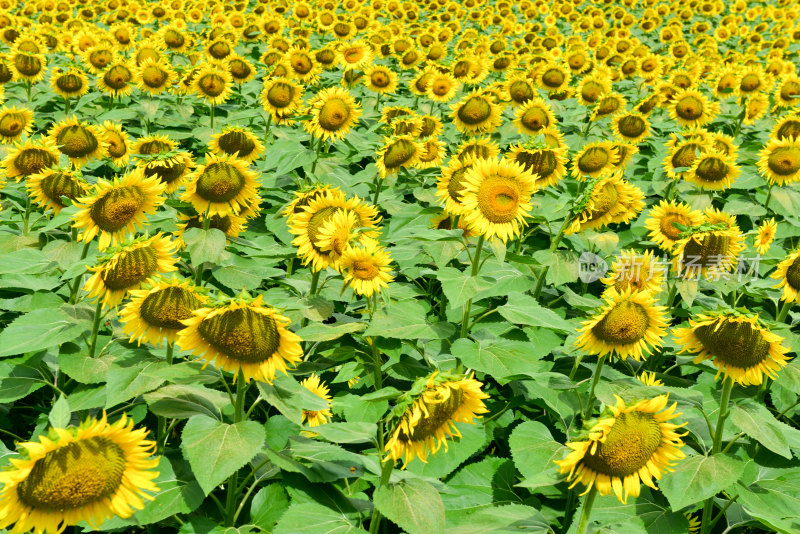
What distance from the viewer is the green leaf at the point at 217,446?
220cm

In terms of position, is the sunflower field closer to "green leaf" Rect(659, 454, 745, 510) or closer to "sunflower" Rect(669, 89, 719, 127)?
"green leaf" Rect(659, 454, 745, 510)

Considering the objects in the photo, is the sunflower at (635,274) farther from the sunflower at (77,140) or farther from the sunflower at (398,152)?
the sunflower at (77,140)

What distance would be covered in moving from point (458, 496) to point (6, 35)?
10.1 metres

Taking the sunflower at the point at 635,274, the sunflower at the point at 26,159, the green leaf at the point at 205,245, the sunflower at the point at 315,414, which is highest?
the sunflower at the point at 635,274

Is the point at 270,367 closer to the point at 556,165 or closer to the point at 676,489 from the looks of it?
the point at 676,489

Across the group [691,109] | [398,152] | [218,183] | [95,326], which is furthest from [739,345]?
[691,109]

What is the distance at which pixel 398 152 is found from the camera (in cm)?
536

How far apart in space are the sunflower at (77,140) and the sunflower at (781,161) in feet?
19.0

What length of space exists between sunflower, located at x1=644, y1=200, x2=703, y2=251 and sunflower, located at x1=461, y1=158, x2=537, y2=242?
163 cm

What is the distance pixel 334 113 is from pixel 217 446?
4.12m

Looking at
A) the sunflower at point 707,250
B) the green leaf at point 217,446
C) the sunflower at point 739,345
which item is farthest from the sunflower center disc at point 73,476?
the sunflower at point 707,250

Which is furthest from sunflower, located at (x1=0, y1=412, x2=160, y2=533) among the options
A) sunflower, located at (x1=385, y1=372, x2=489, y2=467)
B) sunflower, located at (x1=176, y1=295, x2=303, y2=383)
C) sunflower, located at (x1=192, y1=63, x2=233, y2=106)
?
sunflower, located at (x1=192, y1=63, x2=233, y2=106)

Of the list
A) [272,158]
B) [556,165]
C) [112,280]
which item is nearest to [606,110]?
[556,165]

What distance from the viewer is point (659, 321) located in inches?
122
